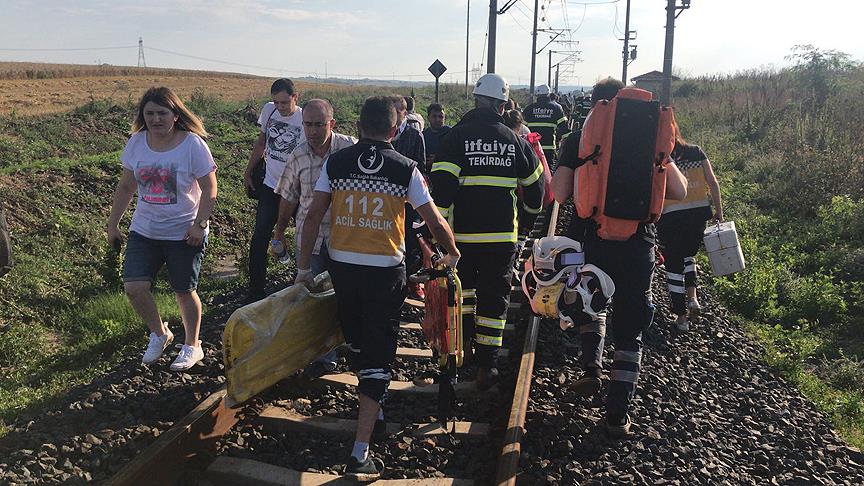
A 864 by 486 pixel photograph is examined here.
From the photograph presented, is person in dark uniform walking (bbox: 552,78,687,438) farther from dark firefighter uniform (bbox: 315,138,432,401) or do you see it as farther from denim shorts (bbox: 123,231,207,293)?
denim shorts (bbox: 123,231,207,293)

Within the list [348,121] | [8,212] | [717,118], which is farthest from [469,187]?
[717,118]

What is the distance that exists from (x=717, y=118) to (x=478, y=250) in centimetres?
2424

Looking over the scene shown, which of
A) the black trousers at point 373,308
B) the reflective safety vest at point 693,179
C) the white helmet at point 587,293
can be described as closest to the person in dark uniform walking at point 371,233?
the black trousers at point 373,308

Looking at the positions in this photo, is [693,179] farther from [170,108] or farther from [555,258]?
[170,108]

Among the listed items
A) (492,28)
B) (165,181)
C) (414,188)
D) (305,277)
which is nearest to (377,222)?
(414,188)

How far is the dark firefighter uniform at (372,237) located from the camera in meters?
3.81

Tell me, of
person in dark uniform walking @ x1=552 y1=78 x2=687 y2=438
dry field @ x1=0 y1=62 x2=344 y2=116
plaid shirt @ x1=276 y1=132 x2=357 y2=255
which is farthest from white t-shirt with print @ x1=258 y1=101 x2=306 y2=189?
dry field @ x1=0 y1=62 x2=344 y2=116

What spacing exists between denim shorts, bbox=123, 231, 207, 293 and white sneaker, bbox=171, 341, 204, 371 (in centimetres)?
45

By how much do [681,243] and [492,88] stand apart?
2933 mm

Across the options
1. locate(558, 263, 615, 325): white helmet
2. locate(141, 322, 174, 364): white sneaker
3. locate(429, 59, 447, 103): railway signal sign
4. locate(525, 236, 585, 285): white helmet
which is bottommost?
locate(141, 322, 174, 364): white sneaker

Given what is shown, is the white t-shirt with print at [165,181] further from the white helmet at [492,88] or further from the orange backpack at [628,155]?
the orange backpack at [628,155]

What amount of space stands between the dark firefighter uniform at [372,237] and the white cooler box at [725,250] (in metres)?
4.37

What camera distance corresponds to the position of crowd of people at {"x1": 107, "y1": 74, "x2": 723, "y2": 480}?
3867 millimetres

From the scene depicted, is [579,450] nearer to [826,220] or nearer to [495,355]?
[495,355]
